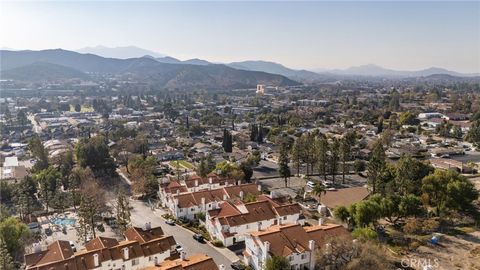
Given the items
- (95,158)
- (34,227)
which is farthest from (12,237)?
(95,158)

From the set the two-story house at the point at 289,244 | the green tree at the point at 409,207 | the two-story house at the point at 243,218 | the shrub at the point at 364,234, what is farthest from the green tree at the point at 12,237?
the green tree at the point at 409,207

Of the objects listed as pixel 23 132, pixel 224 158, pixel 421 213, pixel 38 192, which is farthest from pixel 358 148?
pixel 23 132

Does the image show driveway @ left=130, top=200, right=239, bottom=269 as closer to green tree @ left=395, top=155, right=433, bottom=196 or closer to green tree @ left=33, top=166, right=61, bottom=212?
green tree @ left=33, top=166, right=61, bottom=212

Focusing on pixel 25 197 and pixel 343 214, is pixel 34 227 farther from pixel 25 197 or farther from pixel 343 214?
pixel 343 214

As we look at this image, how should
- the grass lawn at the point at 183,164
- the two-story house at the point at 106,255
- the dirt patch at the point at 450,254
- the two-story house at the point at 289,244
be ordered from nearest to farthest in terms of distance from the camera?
the two-story house at the point at 106,255 < the two-story house at the point at 289,244 < the dirt patch at the point at 450,254 < the grass lawn at the point at 183,164

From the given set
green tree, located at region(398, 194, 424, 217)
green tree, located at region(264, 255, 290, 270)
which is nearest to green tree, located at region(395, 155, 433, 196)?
green tree, located at region(398, 194, 424, 217)

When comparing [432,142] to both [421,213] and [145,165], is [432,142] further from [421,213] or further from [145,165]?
[145,165]

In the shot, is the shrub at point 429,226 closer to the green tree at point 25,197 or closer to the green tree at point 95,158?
the green tree at point 25,197
